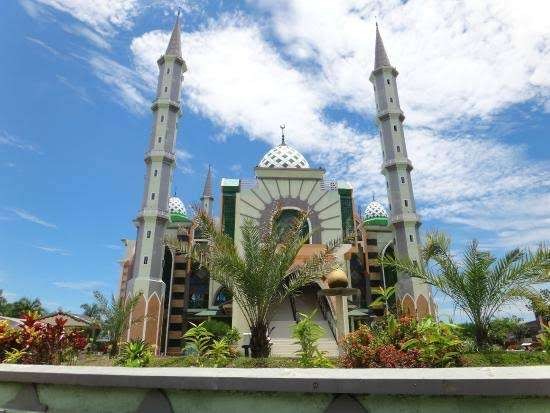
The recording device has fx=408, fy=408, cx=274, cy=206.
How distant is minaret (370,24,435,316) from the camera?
30469mm

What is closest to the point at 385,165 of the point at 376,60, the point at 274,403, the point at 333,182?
Result: the point at 333,182

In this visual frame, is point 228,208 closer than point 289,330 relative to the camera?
No

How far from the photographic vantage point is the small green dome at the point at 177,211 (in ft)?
152

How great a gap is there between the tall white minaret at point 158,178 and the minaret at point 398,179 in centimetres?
1690

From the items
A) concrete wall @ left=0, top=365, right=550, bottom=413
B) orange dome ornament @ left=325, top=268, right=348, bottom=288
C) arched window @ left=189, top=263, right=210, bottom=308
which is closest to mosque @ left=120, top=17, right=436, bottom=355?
arched window @ left=189, top=263, right=210, bottom=308

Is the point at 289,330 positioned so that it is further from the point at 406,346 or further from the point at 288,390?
the point at 288,390

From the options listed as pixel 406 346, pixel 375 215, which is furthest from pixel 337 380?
pixel 375 215

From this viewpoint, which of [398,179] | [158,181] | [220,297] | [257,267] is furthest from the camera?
[220,297]

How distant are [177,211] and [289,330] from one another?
31.0 metres

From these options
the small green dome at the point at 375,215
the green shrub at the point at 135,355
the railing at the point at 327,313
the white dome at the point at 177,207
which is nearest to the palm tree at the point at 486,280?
the green shrub at the point at 135,355

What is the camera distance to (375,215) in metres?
47.1

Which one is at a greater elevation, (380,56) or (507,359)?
(380,56)

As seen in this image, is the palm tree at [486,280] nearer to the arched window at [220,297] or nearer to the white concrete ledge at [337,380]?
the white concrete ledge at [337,380]

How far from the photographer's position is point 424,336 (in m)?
6.35
